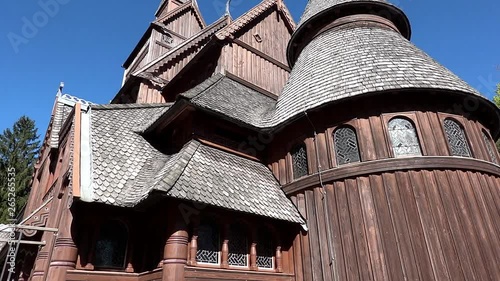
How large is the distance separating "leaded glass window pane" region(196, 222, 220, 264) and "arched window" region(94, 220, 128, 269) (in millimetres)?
1693

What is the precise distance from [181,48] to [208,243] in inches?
470

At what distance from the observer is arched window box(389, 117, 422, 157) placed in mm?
7406

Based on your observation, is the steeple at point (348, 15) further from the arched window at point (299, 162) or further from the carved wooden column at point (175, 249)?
the carved wooden column at point (175, 249)

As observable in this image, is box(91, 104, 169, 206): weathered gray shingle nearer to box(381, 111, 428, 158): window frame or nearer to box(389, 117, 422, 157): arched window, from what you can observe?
box(381, 111, 428, 158): window frame

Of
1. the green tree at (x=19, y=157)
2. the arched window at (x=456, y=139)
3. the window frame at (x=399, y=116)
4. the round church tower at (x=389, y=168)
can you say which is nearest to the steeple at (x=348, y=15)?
the round church tower at (x=389, y=168)

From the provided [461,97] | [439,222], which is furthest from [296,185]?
[461,97]

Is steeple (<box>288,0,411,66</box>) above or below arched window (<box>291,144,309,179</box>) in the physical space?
above

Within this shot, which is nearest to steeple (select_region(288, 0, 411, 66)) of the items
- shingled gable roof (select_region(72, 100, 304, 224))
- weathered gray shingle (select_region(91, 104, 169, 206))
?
shingled gable roof (select_region(72, 100, 304, 224))

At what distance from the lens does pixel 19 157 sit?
113ft

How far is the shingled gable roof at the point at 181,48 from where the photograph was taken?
581 inches

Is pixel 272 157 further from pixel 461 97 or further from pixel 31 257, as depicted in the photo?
pixel 31 257

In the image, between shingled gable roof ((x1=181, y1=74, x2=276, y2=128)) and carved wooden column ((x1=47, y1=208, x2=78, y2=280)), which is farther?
shingled gable roof ((x1=181, y1=74, x2=276, y2=128))

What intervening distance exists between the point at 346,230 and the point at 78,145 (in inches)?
256

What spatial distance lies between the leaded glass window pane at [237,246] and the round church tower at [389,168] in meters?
1.48
